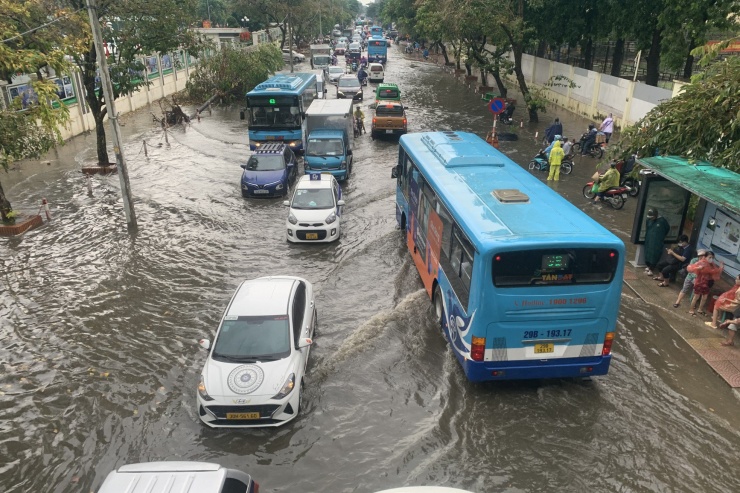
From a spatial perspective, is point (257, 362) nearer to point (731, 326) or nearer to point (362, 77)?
point (731, 326)

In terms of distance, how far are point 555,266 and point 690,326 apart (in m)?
4.98

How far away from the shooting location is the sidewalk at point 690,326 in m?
9.58

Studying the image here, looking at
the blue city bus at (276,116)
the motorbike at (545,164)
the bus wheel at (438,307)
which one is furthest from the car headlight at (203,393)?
the motorbike at (545,164)

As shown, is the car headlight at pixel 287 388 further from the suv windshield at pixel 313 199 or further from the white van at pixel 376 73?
the white van at pixel 376 73

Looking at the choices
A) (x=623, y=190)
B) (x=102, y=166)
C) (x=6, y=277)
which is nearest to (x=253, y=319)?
(x=6, y=277)

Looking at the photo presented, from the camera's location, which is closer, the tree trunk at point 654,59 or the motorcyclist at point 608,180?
the motorcyclist at point 608,180

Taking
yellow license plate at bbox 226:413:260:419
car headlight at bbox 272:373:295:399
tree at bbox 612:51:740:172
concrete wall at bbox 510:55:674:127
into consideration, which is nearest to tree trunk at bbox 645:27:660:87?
concrete wall at bbox 510:55:674:127

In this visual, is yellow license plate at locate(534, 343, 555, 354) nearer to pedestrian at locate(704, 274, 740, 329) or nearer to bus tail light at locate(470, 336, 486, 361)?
bus tail light at locate(470, 336, 486, 361)

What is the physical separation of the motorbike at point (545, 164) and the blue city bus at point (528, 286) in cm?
1281

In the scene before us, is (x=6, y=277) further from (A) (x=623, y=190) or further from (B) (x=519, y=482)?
(A) (x=623, y=190)

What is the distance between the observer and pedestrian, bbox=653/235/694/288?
39.3 feet

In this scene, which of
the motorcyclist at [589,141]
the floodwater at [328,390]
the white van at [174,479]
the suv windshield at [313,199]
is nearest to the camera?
the white van at [174,479]

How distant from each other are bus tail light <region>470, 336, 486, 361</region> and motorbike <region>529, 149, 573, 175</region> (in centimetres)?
1507

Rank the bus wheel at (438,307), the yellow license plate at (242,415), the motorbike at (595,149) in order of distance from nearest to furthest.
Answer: the yellow license plate at (242,415) < the bus wheel at (438,307) < the motorbike at (595,149)
